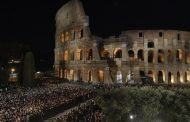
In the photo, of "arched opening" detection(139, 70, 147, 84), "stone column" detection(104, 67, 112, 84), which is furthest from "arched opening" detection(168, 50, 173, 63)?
"stone column" detection(104, 67, 112, 84)

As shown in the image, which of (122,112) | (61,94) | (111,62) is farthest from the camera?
(111,62)

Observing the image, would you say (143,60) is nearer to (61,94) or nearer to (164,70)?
(164,70)

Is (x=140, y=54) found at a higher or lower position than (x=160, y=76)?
higher

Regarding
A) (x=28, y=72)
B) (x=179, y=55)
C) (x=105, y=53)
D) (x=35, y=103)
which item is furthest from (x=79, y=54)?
(x=35, y=103)

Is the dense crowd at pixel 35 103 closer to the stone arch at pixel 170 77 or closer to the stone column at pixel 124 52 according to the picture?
the stone column at pixel 124 52

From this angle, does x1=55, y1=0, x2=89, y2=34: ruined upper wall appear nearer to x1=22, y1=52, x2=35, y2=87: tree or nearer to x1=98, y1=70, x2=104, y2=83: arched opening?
x1=98, y1=70, x2=104, y2=83: arched opening

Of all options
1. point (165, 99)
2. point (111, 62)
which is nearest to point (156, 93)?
point (165, 99)

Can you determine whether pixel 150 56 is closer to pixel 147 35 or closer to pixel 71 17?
pixel 147 35
